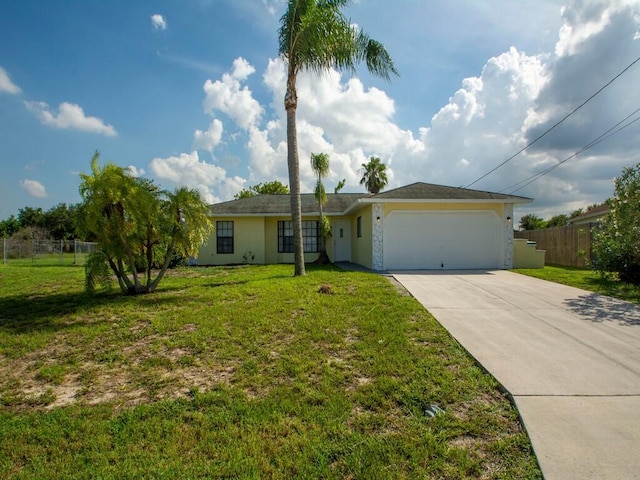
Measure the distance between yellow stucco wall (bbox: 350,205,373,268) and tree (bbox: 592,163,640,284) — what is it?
7038mm

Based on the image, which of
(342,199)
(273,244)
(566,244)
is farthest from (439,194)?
(273,244)

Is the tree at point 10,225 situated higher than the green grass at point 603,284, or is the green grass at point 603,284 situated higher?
→ the tree at point 10,225

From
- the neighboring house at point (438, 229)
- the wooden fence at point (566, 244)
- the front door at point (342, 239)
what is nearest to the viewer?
the neighboring house at point (438, 229)

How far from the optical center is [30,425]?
10.3 ft

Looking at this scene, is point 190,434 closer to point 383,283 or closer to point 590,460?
point 590,460

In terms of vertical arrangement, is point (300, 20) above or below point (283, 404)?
above

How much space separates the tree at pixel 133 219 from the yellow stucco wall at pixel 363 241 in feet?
21.8

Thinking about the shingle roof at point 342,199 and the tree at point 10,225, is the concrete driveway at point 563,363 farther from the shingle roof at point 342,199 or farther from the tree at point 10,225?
the tree at point 10,225

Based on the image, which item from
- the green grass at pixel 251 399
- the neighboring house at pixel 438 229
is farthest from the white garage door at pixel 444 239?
the green grass at pixel 251 399

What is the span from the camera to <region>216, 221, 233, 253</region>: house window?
687 inches

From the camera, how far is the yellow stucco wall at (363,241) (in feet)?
44.4

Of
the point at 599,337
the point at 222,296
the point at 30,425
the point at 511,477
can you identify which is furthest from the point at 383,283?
the point at 30,425

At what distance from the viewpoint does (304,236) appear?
18.0 metres

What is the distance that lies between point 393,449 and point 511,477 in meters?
0.81
